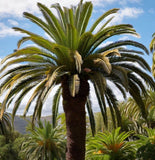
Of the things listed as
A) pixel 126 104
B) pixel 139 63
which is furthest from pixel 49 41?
pixel 126 104

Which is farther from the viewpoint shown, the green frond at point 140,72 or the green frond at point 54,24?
the green frond at point 140,72

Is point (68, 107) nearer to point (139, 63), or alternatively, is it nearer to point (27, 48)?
point (27, 48)

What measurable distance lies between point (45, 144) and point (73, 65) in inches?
716

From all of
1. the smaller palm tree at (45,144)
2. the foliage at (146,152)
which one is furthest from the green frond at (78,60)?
the smaller palm tree at (45,144)

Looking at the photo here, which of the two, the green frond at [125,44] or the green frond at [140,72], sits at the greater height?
the green frond at [125,44]

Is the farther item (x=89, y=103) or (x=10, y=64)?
(x=89, y=103)

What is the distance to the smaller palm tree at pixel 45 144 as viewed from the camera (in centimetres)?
2700

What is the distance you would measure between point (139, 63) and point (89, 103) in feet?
9.89

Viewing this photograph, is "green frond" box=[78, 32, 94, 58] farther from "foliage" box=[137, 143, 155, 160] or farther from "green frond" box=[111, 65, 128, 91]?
"foliage" box=[137, 143, 155, 160]

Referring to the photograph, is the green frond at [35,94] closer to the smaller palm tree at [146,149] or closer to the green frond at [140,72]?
the green frond at [140,72]

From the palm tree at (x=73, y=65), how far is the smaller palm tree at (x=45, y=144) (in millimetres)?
15296

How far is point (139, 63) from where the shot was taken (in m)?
12.1

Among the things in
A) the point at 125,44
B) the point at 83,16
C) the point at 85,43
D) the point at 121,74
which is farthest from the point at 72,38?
the point at 125,44

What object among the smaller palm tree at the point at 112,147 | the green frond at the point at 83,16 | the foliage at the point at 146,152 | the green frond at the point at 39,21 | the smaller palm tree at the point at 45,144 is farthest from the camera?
the smaller palm tree at the point at 45,144
